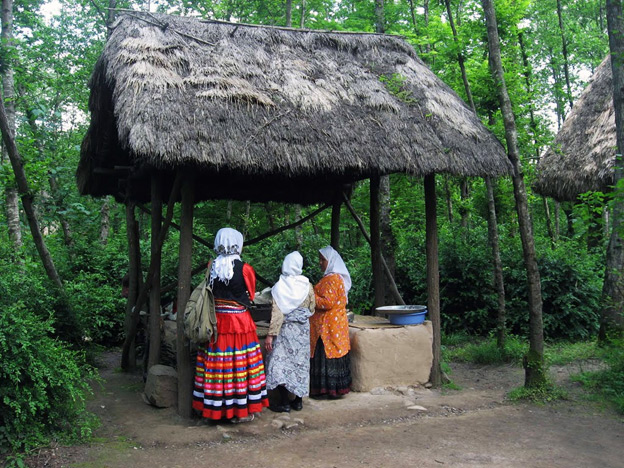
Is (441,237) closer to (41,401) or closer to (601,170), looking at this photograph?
(601,170)

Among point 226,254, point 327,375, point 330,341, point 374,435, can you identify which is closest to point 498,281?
point 330,341

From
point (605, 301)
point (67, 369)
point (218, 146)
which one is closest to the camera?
point (67, 369)

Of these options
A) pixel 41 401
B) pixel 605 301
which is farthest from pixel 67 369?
pixel 605 301

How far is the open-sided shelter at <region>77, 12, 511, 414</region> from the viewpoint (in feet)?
18.4

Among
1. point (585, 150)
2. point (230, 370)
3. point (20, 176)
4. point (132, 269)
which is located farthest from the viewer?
point (585, 150)

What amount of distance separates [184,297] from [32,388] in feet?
5.56

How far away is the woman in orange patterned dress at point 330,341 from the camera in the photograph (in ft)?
20.9

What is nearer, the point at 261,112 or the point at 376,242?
the point at 261,112

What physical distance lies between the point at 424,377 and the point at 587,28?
20406mm

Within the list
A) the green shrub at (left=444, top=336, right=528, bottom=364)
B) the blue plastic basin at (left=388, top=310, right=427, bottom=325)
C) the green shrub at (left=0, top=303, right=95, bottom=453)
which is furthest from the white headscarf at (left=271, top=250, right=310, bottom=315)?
the green shrub at (left=444, top=336, right=528, bottom=364)

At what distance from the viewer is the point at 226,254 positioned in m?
5.60

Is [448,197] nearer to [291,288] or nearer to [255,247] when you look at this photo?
[255,247]

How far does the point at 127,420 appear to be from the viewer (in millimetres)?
5660

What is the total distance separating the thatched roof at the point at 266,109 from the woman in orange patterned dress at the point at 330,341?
130 cm
